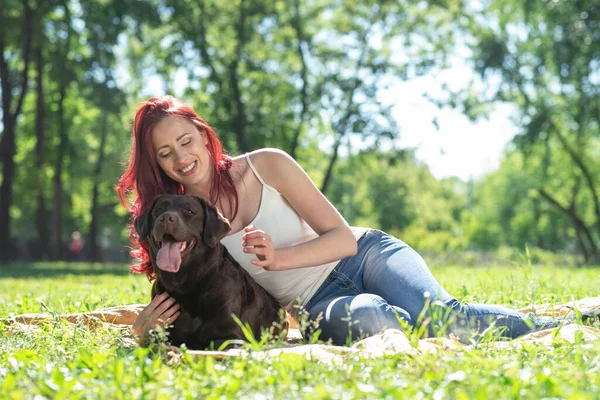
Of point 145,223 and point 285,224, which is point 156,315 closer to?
point 145,223

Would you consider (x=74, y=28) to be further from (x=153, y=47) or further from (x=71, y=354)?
(x=71, y=354)

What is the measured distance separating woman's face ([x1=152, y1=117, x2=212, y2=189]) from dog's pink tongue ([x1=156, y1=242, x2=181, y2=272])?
701 mm

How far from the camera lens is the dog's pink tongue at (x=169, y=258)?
12.9ft

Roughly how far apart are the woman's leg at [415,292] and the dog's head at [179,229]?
118cm

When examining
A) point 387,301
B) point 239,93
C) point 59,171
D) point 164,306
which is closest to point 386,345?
point 387,301

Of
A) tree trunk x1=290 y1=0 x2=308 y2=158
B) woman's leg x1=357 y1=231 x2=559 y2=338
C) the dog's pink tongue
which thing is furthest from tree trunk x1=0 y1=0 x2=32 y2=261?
the dog's pink tongue

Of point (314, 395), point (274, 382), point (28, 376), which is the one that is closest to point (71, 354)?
point (28, 376)

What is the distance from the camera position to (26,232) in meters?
53.5

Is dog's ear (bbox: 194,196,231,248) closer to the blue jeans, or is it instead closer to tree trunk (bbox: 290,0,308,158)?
the blue jeans

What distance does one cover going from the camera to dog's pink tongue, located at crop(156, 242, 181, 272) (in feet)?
12.9

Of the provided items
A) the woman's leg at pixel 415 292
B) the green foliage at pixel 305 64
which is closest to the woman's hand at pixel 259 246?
the woman's leg at pixel 415 292

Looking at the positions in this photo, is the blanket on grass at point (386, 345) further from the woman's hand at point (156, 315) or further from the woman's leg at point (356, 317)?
the woman's hand at point (156, 315)

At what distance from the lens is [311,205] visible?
464cm

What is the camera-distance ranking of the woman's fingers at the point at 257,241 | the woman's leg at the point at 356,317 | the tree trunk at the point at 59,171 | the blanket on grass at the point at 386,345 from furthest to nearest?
the tree trunk at the point at 59,171 → the woman's leg at the point at 356,317 → the woman's fingers at the point at 257,241 → the blanket on grass at the point at 386,345
